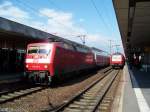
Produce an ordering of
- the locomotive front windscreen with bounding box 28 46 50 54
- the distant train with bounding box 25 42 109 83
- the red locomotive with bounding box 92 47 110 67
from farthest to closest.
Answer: the red locomotive with bounding box 92 47 110 67 → the locomotive front windscreen with bounding box 28 46 50 54 → the distant train with bounding box 25 42 109 83

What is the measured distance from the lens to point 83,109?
11562mm

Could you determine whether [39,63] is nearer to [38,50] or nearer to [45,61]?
[45,61]

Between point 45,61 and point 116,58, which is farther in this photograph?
point 116,58

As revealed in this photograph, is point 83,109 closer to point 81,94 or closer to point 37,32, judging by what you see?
point 81,94

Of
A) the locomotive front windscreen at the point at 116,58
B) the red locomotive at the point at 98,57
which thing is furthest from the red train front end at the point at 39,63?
the locomotive front windscreen at the point at 116,58

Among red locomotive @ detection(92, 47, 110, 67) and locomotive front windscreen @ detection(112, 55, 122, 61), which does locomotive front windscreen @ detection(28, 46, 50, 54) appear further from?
locomotive front windscreen @ detection(112, 55, 122, 61)

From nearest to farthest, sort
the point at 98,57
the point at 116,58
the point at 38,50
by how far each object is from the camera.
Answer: the point at 38,50
the point at 98,57
the point at 116,58

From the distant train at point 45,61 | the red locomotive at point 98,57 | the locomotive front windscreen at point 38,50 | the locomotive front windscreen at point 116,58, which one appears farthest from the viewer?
the locomotive front windscreen at point 116,58

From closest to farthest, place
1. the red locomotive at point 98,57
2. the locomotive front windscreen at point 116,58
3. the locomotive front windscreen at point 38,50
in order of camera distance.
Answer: the locomotive front windscreen at point 38,50 → the red locomotive at point 98,57 → the locomotive front windscreen at point 116,58

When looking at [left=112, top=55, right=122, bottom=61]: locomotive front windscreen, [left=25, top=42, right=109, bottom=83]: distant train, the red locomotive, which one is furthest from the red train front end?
[left=112, top=55, right=122, bottom=61]: locomotive front windscreen

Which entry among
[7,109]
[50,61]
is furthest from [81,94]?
[7,109]

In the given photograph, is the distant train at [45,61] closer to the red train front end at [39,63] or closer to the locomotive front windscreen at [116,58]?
the red train front end at [39,63]

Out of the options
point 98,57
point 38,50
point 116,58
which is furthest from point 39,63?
point 116,58

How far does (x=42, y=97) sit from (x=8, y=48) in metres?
17.8
